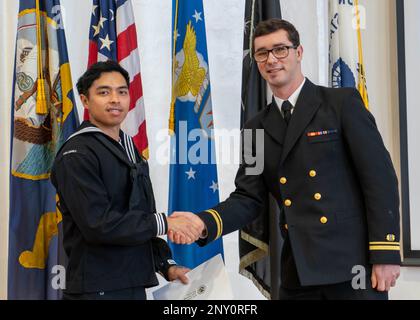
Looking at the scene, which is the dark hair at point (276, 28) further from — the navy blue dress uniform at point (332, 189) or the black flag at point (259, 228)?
the black flag at point (259, 228)

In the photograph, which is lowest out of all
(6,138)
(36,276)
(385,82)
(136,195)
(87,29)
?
(36,276)

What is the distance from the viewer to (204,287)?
2.03 metres

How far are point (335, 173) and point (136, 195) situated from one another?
788mm

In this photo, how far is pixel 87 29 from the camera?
346 cm

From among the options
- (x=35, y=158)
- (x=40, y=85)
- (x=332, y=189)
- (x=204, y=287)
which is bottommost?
(x=204, y=287)

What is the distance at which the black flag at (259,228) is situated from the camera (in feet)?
8.78

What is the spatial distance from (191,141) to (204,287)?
3.98 feet

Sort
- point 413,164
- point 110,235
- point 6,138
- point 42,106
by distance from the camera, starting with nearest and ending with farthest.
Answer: point 110,235, point 42,106, point 413,164, point 6,138

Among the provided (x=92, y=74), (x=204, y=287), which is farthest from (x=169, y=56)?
(x=204, y=287)

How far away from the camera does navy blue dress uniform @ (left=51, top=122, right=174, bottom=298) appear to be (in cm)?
188

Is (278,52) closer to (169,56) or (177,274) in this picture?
(177,274)

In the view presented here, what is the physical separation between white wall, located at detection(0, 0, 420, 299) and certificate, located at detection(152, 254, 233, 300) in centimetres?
140
